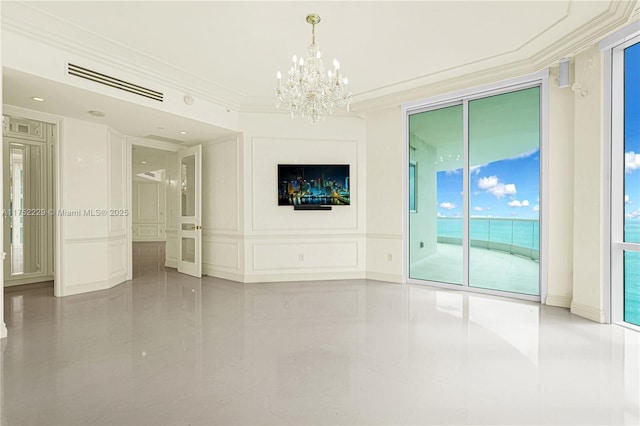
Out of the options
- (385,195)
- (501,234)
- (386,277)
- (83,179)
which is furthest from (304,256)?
Answer: (83,179)

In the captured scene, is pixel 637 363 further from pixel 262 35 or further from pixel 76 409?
pixel 262 35

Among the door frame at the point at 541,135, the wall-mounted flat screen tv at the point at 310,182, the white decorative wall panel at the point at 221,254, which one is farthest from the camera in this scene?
the white decorative wall panel at the point at 221,254

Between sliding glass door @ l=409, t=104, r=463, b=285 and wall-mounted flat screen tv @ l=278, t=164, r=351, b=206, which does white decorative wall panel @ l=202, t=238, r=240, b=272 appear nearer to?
wall-mounted flat screen tv @ l=278, t=164, r=351, b=206

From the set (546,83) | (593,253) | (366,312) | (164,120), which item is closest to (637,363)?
(593,253)

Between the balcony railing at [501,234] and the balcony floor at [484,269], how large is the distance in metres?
0.09

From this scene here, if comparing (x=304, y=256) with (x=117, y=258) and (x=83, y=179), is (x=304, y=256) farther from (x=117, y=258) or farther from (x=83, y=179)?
(x=83, y=179)

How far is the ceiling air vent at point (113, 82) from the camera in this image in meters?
3.71

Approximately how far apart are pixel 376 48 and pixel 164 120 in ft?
10.9

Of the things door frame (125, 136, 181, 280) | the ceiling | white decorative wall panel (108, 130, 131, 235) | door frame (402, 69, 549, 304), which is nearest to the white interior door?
door frame (125, 136, 181, 280)

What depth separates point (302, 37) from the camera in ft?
12.0

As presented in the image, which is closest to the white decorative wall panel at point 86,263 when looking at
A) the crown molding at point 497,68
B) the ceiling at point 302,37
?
the ceiling at point 302,37

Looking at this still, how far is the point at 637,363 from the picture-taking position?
2.69 meters

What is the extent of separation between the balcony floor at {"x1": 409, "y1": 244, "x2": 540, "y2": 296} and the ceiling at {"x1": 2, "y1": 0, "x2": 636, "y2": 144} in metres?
2.65

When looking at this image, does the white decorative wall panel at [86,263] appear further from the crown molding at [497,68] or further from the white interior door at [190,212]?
the crown molding at [497,68]
